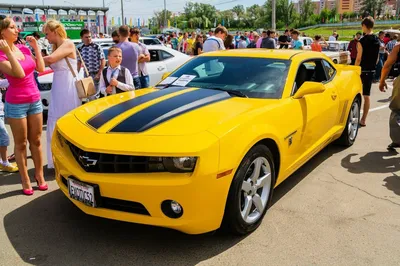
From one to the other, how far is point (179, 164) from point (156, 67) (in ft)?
22.1

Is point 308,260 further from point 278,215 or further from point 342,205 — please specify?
point 342,205

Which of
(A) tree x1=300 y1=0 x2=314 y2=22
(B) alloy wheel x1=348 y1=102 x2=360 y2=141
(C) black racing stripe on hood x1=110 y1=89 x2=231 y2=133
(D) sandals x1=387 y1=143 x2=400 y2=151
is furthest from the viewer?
(A) tree x1=300 y1=0 x2=314 y2=22

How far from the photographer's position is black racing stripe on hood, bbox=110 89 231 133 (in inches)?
118

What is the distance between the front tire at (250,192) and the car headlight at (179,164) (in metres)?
0.40

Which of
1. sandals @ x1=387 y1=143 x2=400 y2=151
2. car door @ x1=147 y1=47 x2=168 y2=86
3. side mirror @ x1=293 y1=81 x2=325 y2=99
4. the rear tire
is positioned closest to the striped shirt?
car door @ x1=147 y1=47 x2=168 y2=86

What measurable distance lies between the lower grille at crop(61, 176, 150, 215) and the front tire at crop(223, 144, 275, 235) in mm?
641

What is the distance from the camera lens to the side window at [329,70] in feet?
16.3

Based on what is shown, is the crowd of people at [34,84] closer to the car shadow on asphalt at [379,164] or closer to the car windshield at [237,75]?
the car windshield at [237,75]

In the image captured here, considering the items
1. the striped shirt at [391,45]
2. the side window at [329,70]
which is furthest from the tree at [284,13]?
the side window at [329,70]

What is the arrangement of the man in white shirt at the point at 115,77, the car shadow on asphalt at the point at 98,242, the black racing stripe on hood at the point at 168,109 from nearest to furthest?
the car shadow on asphalt at the point at 98,242, the black racing stripe on hood at the point at 168,109, the man in white shirt at the point at 115,77

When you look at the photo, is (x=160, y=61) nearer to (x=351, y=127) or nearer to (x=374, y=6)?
(x=351, y=127)

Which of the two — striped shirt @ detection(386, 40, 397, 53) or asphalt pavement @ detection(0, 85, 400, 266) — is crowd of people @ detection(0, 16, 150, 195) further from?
striped shirt @ detection(386, 40, 397, 53)

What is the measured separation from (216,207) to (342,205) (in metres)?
1.68

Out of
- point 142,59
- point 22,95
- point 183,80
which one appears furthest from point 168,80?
point 142,59
